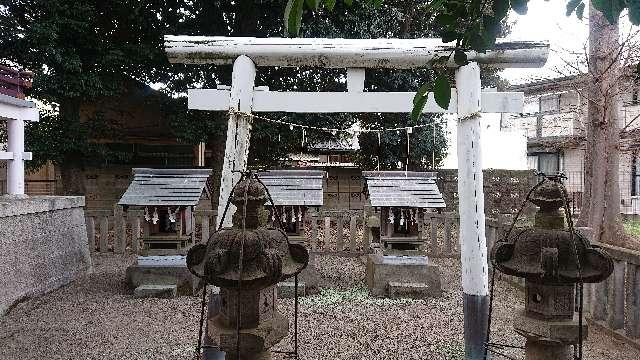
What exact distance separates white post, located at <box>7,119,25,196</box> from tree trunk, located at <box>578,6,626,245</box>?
10.7 m

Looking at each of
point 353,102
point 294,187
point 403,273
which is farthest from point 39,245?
point 403,273

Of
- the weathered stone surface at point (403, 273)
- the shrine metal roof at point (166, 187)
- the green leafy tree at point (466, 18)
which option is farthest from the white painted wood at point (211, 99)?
the weathered stone surface at point (403, 273)

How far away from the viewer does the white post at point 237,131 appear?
404cm

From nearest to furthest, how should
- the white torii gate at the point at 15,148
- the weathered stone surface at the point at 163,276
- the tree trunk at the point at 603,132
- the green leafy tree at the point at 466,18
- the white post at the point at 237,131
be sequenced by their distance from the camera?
the green leafy tree at the point at 466,18
the white post at the point at 237,131
the weathered stone surface at the point at 163,276
the white torii gate at the point at 15,148
the tree trunk at the point at 603,132

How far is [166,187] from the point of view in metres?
7.39

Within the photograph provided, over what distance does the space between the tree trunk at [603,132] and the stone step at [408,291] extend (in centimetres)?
413

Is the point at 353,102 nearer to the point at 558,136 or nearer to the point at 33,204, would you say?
the point at 33,204

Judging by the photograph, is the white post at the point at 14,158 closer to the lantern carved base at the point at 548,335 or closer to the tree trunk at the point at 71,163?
the tree trunk at the point at 71,163

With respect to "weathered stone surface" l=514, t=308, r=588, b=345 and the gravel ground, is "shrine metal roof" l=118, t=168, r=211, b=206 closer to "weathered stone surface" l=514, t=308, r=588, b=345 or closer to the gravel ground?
the gravel ground

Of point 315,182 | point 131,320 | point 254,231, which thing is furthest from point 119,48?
point 254,231

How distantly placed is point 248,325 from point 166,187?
523 centimetres

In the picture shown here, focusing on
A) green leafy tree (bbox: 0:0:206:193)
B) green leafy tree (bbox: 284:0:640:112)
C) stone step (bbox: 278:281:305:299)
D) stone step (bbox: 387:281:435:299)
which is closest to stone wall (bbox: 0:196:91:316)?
green leafy tree (bbox: 0:0:206:193)

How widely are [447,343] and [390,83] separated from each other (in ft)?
27.6

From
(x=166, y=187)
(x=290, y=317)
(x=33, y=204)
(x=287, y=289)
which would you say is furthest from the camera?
(x=166, y=187)
